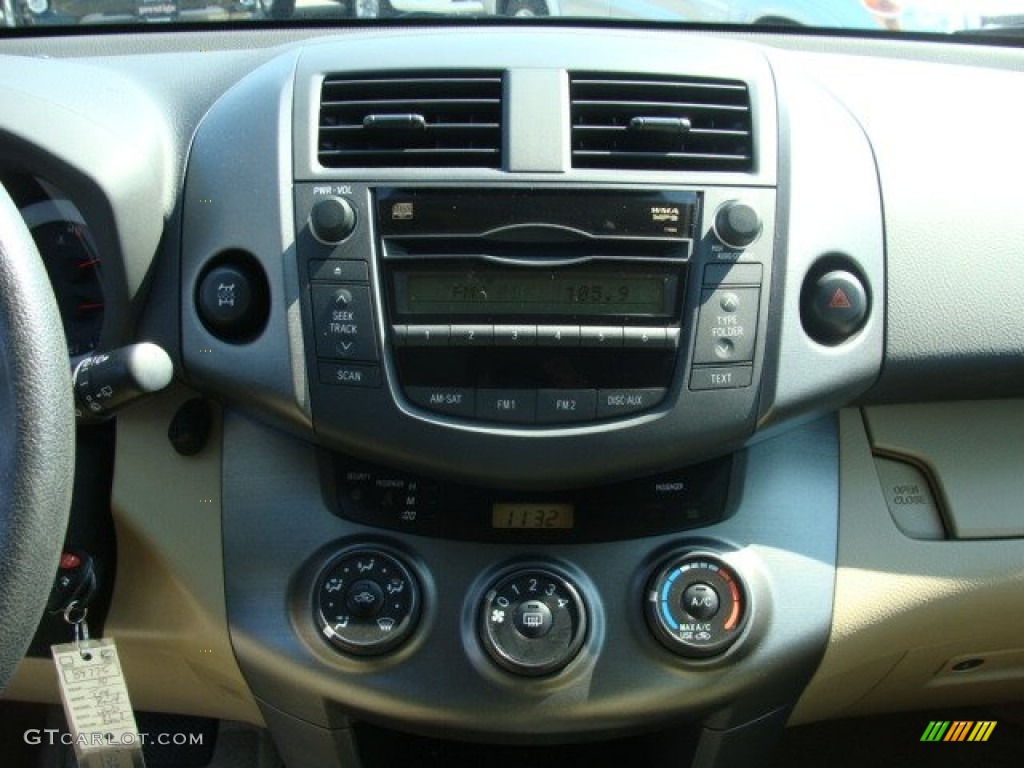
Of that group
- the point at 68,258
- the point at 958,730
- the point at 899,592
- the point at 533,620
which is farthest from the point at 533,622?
the point at 958,730

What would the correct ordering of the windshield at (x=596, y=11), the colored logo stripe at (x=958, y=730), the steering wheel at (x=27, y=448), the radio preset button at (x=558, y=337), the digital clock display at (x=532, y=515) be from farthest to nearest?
the colored logo stripe at (x=958, y=730) < the windshield at (x=596, y=11) < the digital clock display at (x=532, y=515) < the radio preset button at (x=558, y=337) < the steering wheel at (x=27, y=448)

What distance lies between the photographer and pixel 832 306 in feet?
Answer: 5.12

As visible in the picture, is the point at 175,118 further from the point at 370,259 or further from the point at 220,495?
the point at 220,495

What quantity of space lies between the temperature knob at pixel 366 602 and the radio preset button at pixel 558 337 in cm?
38

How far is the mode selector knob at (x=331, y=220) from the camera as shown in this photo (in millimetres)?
1515

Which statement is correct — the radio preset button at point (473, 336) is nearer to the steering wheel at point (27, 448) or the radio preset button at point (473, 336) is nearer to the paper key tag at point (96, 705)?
the steering wheel at point (27, 448)

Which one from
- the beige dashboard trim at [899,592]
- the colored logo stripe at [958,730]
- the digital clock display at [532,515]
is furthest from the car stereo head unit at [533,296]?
the colored logo stripe at [958,730]

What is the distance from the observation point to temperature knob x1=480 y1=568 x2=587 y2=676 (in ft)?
5.02

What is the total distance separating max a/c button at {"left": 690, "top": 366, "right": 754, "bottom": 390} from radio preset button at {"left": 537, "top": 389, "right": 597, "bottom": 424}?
0.14 m

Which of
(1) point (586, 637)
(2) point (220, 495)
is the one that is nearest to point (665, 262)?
(1) point (586, 637)

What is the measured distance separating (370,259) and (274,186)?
0.56ft

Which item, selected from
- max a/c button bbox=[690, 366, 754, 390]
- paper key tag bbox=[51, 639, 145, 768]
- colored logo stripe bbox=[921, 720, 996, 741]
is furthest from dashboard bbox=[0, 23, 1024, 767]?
colored logo stripe bbox=[921, 720, 996, 741]

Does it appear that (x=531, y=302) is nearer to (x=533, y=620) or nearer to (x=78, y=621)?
(x=533, y=620)

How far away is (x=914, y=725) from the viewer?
2516mm
